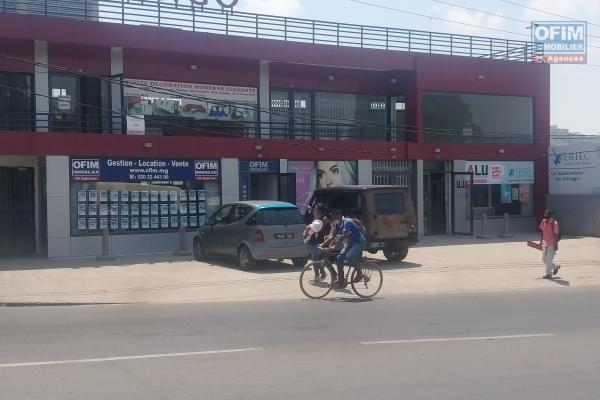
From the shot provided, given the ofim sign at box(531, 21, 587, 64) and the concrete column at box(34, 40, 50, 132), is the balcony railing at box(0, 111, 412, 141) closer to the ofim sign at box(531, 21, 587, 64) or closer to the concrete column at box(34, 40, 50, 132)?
the concrete column at box(34, 40, 50, 132)

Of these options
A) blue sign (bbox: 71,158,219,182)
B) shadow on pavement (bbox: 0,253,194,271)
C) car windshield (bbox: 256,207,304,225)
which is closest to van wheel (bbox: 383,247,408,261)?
car windshield (bbox: 256,207,304,225)

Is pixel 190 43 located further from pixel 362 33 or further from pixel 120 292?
pixel 120 292

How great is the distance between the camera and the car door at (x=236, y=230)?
1783cm

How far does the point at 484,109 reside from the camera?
94.0 feet

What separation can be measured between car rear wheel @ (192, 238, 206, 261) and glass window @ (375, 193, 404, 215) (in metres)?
4.98

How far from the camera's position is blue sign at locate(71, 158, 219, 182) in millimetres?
20891

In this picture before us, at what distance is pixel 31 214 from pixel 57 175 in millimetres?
2911

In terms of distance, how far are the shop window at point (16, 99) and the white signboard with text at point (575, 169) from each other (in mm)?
20198

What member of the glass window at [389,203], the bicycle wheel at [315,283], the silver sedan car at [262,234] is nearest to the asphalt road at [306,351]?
the bicycle wheel at [315,283]

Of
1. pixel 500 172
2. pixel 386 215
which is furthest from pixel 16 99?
pixel 500 172

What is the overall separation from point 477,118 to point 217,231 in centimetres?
1395

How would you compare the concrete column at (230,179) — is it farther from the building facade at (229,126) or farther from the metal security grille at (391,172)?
the metal security grille at (391,172)

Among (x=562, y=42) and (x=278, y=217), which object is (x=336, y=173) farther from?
(x=562, y=42)

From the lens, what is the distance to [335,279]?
46.1ft
